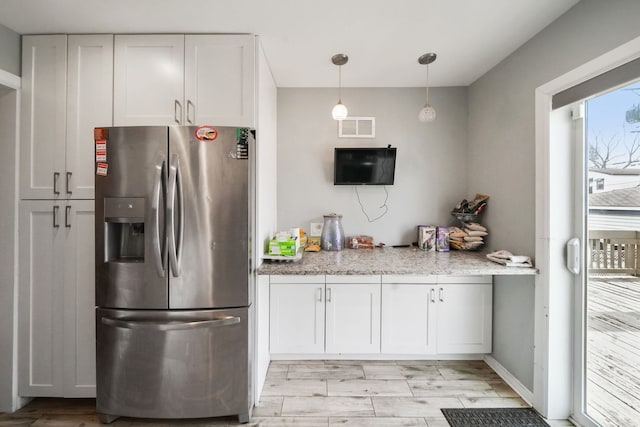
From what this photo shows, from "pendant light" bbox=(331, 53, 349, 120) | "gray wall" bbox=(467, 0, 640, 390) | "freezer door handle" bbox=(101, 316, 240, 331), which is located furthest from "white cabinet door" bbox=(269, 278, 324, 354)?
"gray wall" bbox=(467, 0, 640, 390)

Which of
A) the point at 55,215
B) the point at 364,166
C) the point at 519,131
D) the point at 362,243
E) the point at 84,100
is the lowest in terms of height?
the point at 362,243

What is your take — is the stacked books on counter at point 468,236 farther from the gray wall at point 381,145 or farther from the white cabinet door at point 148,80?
the white cabinet door at point 148,80

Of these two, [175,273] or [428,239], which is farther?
[428,239]

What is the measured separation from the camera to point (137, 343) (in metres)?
1.78

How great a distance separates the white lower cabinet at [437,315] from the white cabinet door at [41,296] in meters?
2.36

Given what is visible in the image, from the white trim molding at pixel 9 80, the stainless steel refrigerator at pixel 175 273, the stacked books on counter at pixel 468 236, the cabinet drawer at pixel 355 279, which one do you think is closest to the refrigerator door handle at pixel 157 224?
the stainless steel refrigerator at pixel 175 273

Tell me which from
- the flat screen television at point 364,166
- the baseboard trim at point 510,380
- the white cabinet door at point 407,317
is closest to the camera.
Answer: the baseboard trim at point 510,380

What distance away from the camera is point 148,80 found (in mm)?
1958

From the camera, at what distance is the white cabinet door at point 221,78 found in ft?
6.40

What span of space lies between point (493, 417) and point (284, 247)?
5.78 ft

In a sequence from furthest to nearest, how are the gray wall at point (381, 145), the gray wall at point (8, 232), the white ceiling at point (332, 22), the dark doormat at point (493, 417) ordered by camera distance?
the gray wall at point (381, 145) < the gray wall at point (8, 232) < the dark doormat at point (493, 417) < the white ceiling at point (332, 22)

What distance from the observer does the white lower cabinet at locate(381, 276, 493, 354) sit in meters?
2.50

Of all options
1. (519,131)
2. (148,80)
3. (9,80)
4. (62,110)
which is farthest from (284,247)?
(9,80)

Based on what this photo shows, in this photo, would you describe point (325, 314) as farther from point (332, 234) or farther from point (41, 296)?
point (41, 296)
